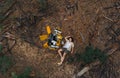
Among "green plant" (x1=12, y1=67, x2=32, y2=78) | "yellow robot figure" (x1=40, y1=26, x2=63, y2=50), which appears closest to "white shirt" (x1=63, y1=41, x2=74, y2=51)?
"yellow robot figure" (x1=40, y1=26, x2=63, y2=50)

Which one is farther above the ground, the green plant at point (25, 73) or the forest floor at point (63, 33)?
the forest floor at point (63, 33)

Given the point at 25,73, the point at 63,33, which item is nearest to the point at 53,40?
the point at 63,33

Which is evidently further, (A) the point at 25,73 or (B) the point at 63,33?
(B) the point at 63,33

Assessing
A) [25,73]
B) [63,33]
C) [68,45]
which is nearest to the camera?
[25,73]

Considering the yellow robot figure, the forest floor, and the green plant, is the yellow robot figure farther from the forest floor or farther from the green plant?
the green plant

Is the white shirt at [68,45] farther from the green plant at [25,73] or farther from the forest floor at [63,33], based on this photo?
the green plant at [25,73]

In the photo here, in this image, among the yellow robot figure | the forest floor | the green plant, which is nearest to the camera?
the green plant

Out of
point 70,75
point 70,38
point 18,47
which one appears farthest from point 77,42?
point 18,47

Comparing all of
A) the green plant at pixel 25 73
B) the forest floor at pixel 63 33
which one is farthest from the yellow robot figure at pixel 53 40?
the green plant at pixel 25 73

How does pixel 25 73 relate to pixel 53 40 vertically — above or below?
below

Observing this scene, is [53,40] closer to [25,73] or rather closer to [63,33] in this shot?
[63,33]

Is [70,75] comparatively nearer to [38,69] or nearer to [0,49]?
[38,69]
